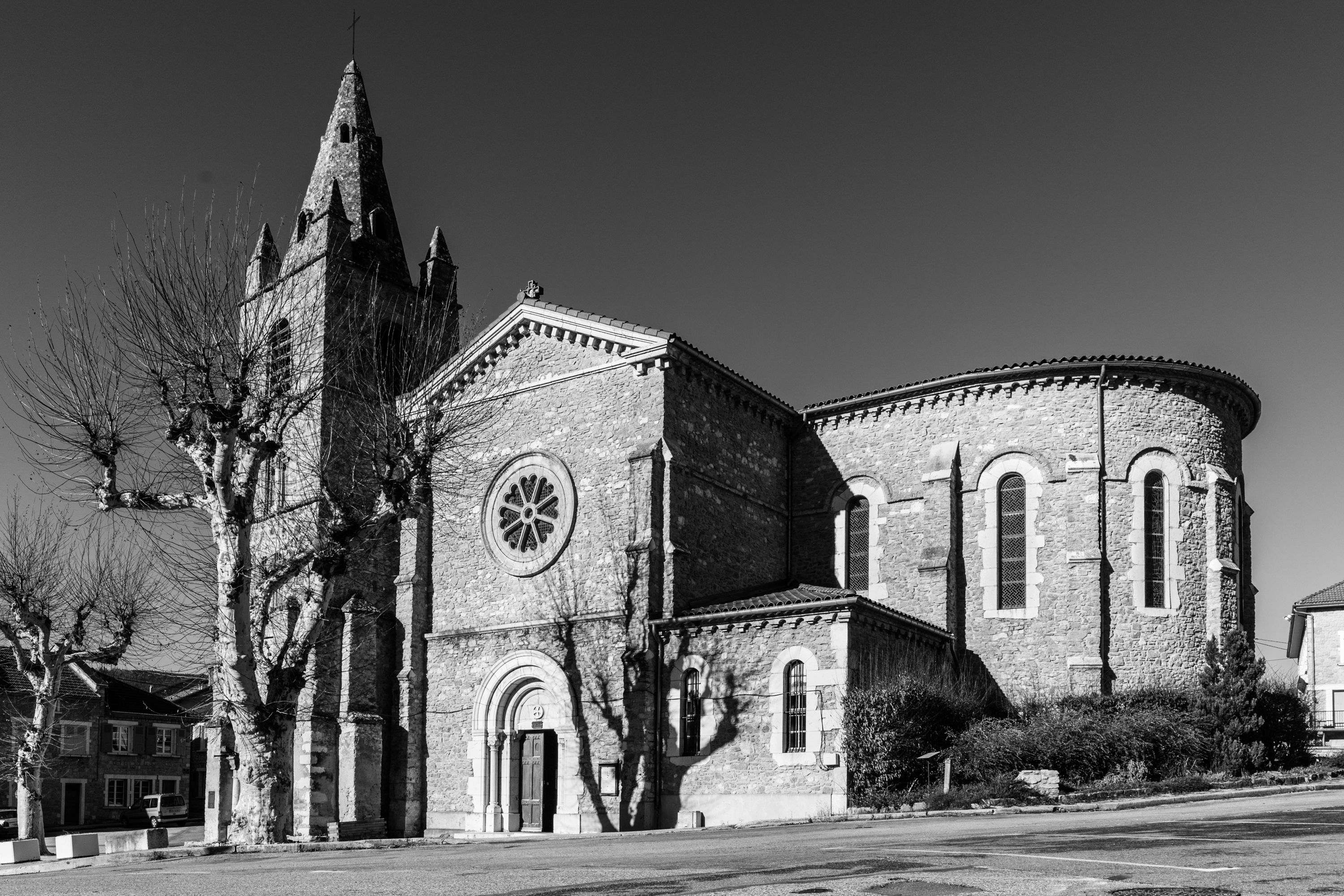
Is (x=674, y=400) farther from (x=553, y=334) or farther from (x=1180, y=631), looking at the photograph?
(x=1180, y=631)

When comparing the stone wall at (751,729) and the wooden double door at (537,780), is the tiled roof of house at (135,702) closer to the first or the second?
the wooden double door at (537,780)

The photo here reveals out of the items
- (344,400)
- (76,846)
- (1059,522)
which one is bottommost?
(76,846)

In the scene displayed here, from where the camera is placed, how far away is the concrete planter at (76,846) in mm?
22062

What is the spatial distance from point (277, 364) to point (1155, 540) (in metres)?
19.3

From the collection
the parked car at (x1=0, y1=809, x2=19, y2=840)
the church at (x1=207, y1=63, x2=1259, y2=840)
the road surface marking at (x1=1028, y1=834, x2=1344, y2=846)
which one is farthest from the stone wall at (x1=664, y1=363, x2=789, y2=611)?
the parked car at (x1=0, y1=809, x2=19, y2=840)

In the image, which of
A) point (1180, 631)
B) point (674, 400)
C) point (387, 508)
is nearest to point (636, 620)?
point (674, 400)

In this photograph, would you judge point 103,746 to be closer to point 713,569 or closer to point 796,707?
point 713,569

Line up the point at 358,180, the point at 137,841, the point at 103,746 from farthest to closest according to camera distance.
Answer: the point at 103,746, the point at 358,180, the point at 137,841

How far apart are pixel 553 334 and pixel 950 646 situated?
11.6 meters

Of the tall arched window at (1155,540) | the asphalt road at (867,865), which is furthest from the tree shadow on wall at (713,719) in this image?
the tall arched window at (1155,540)

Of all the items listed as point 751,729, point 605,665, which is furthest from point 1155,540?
point 605,665

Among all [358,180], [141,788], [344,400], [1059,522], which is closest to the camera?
[1059,522]

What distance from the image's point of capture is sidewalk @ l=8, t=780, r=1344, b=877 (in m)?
18.9

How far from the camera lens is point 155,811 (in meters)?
48.2
